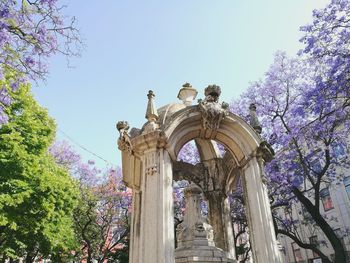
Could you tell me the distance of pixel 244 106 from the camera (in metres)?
15.6

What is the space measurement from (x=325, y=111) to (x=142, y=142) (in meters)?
9.34

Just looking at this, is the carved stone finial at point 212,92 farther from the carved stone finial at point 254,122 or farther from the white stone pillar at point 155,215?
the white stone pillar at point 155,215

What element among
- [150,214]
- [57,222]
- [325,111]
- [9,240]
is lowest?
[150,214]

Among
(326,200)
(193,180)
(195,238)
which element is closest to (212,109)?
(193,180)

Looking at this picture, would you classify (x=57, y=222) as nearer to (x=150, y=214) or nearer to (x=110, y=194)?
(x=110, y=194)

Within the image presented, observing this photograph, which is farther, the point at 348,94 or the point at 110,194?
the point at 110,194

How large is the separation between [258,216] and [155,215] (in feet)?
6.54

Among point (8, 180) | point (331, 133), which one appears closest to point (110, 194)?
point (8, 180)

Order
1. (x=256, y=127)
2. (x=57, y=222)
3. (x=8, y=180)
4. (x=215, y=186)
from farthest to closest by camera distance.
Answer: (x=57, y=222)
(x=8, y=180)
(x=215, y=186)
(x=256, y=127)

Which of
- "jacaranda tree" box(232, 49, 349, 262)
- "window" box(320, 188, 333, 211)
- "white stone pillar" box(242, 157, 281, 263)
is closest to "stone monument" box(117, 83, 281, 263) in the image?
"white stone pillar" box(242, 157, 281, 263)

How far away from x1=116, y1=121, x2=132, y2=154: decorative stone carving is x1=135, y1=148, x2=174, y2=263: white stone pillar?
0.54 m

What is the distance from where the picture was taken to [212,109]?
6.17 m

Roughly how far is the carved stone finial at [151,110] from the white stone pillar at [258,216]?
88.4 inches

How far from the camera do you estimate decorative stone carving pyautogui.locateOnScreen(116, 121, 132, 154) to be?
605 cm
